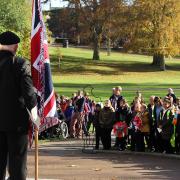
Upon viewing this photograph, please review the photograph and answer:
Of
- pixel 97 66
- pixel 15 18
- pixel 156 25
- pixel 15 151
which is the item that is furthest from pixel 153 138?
pixel 97 66

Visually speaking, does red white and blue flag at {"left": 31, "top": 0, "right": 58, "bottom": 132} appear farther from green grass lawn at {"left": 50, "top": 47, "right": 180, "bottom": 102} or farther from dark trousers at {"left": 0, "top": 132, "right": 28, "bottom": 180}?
green grass lawn at {"left": 50, "top": 47, "right": 180, "bottom": 102}

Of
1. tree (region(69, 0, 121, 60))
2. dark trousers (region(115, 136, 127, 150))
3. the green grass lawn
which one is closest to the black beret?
dark trousers (region(115, 136, 127, 150))

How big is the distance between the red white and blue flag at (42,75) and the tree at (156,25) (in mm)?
49961

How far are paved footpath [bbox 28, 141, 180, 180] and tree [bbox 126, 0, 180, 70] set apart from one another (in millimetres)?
42563

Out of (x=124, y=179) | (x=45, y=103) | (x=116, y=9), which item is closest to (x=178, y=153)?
(x=124, y=179)

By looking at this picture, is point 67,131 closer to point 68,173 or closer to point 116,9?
point 68,173

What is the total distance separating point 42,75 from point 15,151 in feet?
6.81

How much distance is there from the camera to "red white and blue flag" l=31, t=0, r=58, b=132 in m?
8.06

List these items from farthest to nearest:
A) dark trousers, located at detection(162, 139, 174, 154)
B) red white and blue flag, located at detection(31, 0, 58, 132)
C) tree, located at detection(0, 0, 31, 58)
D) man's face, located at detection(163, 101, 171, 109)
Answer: tree, located at detection(0, 0, 31, 58) → man's face, located at detection(163, 101, 171, 109) → dark trousers, located at detection(162, 139, 174, 154) → red white and blue flag, located at detection(31, 0, 58, 132)

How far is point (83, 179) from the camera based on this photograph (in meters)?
→ 11.3

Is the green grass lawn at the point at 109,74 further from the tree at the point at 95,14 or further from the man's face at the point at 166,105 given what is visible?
the man's face at the point at 166,105

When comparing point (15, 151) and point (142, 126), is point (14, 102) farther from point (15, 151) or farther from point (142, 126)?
point (142, 126)

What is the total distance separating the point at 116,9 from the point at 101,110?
47.3 metres

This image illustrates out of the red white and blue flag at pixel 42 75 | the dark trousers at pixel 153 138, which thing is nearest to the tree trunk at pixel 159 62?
the dark trousers at pixel 153 138
